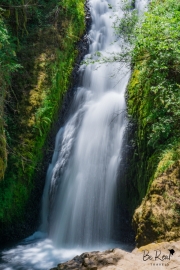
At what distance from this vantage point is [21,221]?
24.7 feet

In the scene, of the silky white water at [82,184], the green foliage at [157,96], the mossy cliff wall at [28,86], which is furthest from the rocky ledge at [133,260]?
the mossy cliff wall at [28,86]

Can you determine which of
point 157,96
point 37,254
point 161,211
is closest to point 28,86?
point 157,96

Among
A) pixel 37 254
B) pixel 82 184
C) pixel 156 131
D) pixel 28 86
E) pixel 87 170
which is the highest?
pixel 28 86

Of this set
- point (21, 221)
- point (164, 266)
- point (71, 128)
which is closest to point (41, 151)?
point (71, 128)

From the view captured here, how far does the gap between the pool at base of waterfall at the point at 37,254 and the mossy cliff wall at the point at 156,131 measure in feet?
5.45

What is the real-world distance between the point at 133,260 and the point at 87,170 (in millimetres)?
4436

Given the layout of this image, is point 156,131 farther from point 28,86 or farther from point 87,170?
point 28,86

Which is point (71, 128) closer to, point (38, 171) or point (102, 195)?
point (38, 171)

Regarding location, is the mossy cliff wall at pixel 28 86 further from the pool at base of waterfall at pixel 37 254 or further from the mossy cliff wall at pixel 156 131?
the mossy cliff wall at pixel 156 131

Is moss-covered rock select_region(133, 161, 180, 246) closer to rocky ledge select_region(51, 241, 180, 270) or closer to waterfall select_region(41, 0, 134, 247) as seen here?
rocky ledge select_region(51, 241, 180, 270)

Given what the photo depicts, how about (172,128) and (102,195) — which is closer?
(172,128)

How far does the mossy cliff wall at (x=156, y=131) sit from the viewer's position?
4871 mm

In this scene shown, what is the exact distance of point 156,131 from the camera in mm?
5797

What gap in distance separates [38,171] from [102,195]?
200 centimetres
